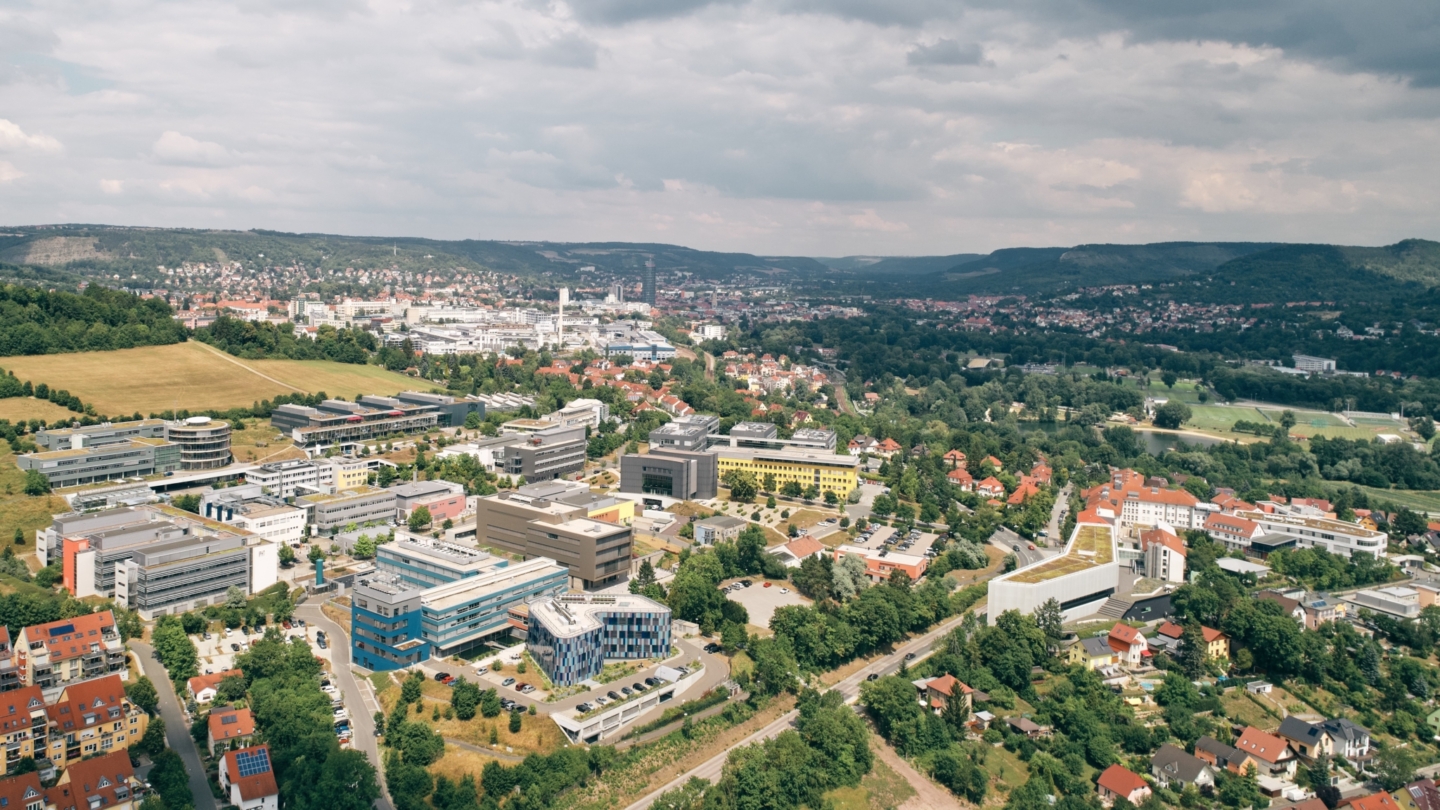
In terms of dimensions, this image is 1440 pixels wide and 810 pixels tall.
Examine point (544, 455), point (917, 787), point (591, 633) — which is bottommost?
point (917, 787)

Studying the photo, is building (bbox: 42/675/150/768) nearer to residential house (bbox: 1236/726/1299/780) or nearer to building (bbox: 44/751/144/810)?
building (bbox: 44/751/144/810)

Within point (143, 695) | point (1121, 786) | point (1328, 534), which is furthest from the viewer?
point (1328, 534)

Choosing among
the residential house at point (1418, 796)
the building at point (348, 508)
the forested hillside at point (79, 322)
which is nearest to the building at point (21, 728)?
the building at point (348, 508)

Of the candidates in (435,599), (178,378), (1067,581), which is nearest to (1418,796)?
(1067,581)

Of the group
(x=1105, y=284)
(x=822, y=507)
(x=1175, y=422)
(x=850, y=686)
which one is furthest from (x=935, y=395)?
Answer: (x=1105, y=284)

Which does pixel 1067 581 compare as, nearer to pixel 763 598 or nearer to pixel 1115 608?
pixel 1115 608

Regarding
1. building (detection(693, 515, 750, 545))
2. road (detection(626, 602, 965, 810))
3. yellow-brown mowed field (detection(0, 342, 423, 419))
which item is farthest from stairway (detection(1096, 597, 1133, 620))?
yellow-brown mowed field (detection(0, 342, 423, 419))

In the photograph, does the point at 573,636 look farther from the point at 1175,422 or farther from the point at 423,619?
the point at 1175,422
